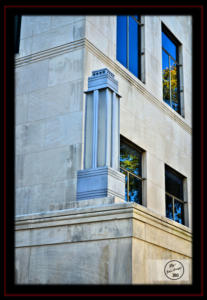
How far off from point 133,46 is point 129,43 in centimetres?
34

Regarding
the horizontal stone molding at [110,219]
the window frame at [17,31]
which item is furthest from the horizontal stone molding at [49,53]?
the horizontal stone molding at [110,219]

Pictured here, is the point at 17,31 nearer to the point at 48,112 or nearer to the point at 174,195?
the point at 48,112

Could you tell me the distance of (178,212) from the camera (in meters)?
19.7

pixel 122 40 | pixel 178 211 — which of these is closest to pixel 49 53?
pixel 122 40

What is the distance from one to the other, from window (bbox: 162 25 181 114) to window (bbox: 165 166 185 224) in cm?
354

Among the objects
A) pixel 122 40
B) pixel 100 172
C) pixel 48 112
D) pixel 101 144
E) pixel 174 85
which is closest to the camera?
pixel 100 172

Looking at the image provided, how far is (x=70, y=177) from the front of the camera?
14.0 meters

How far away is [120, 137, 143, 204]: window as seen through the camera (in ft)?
54.7

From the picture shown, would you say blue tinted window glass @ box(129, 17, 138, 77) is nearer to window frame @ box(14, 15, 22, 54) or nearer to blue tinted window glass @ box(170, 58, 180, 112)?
blue tinted window glass @ box(170, 58, 180, 112)

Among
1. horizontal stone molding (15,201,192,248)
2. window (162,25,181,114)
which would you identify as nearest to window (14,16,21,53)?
window (162,25,181,114)

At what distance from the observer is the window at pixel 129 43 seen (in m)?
18.3
